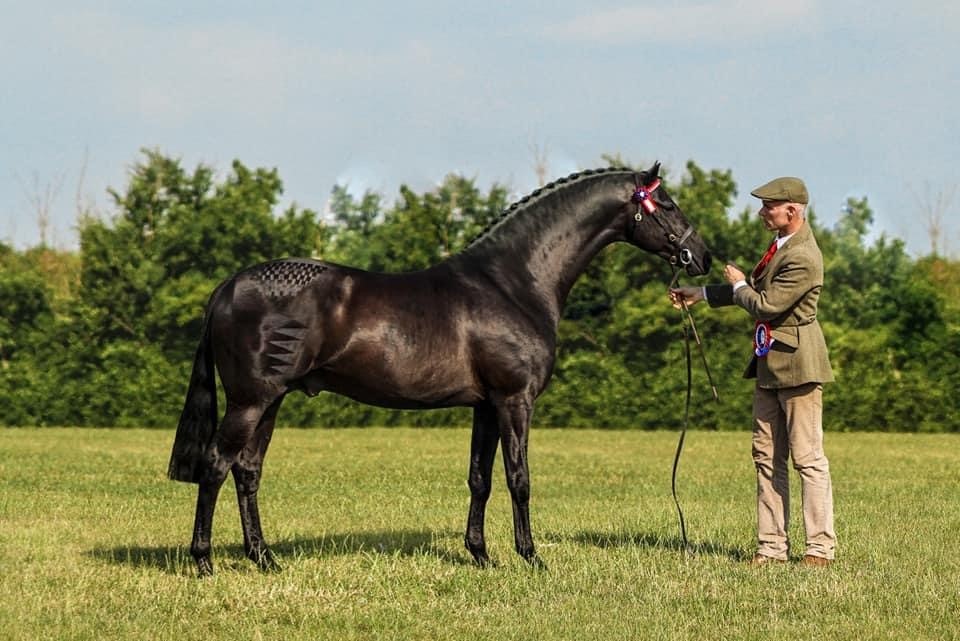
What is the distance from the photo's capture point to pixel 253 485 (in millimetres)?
8250

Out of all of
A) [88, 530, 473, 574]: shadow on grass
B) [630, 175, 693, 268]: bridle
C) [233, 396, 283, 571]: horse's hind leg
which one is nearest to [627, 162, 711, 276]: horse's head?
[630, 175, 693, 268]: bridle

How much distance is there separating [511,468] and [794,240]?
96.8 inches

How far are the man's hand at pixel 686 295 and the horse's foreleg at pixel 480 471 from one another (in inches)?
59.3

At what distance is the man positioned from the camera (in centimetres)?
820

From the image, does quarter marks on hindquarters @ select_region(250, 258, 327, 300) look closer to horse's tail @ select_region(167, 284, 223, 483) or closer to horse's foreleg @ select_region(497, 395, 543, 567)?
horse's tail @ select_region(167, 284, 223, 483)

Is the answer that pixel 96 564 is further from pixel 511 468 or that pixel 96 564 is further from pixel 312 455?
pixel 312 455

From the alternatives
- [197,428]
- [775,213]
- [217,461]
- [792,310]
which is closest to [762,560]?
[792,310]

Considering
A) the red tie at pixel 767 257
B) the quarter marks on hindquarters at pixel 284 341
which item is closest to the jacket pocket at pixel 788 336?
the red tie at pixel 767 257

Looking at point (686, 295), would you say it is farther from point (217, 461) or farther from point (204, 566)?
point (204, 566)

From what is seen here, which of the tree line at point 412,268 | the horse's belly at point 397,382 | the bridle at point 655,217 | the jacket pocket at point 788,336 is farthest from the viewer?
the tree line at point 412,268

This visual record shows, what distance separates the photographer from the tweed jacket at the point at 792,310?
8164 mm

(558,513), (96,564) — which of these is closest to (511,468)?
(96,564)

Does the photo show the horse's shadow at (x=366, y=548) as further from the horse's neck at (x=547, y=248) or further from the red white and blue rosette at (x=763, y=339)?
the horse's neck at (x=547, y=248)

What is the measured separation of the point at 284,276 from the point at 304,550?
250 cm
